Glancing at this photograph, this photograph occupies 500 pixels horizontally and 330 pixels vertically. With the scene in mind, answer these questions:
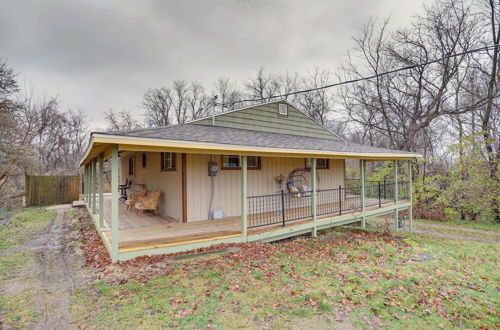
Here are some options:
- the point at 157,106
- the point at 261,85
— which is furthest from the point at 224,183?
the point at 157,106

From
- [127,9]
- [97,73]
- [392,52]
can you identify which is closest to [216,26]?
[127,9]

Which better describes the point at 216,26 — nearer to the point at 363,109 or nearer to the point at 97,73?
the point at 97,73

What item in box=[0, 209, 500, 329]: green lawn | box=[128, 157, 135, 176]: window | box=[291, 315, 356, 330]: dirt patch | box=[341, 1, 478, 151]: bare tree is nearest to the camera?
box=[291, 315, 356, 330]: dirt patch

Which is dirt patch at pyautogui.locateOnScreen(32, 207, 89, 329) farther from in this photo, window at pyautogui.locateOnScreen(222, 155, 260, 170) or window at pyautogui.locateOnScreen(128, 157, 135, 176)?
window at pyautogui.locateOnScreen(128, 157, 135, 176)

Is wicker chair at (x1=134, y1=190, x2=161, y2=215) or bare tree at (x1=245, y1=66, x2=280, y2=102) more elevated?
bare tree at (x1=245, y1=66, x2=280, y2=102)

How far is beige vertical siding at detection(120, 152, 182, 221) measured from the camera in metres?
7.04

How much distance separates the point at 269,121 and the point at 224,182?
4023 millimetres

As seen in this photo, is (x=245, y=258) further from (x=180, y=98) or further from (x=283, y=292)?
(x=180, y=98)

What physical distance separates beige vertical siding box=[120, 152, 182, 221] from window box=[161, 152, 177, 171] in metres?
0.14

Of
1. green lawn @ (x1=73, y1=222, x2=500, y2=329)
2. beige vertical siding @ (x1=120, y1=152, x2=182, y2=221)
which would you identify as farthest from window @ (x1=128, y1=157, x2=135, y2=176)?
green lawn @ (x1=73, y1=222, x2=500, y2=329)

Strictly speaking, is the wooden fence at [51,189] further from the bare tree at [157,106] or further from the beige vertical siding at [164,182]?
the bare tree at [157,106]

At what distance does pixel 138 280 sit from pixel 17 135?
14994mm

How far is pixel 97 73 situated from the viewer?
649 inches

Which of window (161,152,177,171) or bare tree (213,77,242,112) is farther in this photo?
bare tree (213,77,242,112)
